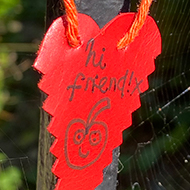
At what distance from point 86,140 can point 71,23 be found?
0.14m

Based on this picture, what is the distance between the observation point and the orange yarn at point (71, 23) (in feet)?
1.15

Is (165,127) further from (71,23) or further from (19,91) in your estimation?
(71,23)

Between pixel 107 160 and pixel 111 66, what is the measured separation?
4.6 inches

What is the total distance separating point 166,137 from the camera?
1.39 m

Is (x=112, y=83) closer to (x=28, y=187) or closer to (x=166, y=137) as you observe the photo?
(x=28, y=187)

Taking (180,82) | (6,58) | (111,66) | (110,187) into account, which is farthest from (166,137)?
(111,66)

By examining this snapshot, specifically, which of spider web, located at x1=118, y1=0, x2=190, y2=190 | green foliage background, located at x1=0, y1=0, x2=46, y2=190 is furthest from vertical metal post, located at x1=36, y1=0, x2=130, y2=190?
spider web, located at x1=118, y1=0, x2=190, y2=190

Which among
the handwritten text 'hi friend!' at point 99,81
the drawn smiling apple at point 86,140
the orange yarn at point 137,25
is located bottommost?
the drawn smiling apple at point 86,140

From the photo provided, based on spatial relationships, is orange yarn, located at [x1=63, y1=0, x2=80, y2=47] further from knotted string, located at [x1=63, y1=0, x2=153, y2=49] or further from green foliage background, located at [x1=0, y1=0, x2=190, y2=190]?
green foliage background, located at [x1=0, y1=0, x2=190, y2=190]

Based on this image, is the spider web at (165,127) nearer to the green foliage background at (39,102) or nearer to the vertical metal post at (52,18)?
the green foliage background at (39,102)

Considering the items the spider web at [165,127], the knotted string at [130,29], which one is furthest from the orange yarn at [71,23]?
the spider web at [165,127]

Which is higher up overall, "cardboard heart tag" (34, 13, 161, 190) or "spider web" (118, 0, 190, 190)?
"cardboard heart tag" (34, 13, 161, 190)

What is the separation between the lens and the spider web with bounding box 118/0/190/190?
1.26 m

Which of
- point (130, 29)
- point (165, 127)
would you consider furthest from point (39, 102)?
point (130, 29)
